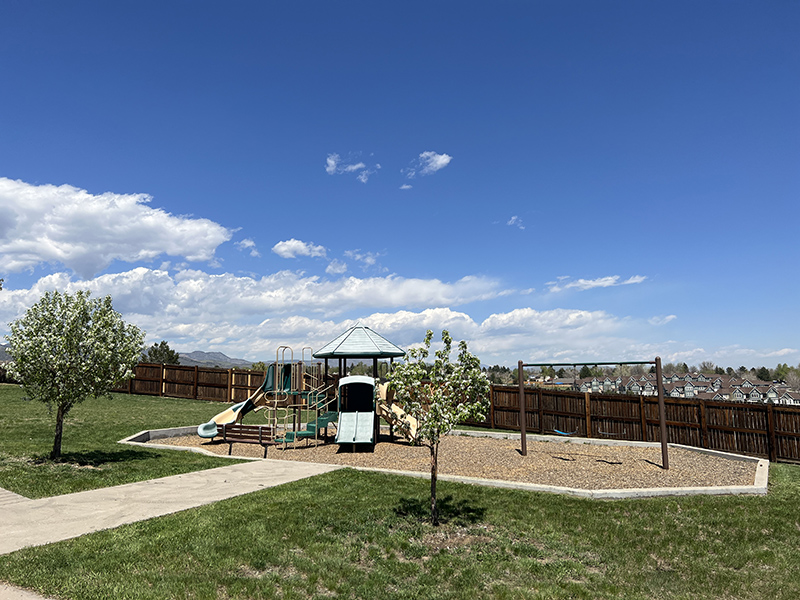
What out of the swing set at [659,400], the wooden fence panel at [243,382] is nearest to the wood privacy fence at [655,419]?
the swing set at [659,400]

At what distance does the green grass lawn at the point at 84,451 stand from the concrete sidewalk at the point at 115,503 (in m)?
0.67

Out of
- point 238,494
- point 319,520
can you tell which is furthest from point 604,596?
point 238,494

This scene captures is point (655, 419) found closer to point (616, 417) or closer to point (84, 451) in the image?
point (616, 417)

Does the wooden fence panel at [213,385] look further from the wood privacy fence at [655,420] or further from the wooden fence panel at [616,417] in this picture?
the wooden fence panel at [616,417]

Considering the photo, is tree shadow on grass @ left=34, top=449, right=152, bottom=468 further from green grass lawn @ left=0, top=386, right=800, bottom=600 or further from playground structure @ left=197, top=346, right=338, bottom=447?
playground structure @ left=197, top=346, right=338, bottom=447

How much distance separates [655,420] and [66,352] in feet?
57.8

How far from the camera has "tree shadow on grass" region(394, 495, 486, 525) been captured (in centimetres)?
796

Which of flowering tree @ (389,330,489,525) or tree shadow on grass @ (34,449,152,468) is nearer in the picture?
flowering tree @ (389,330,489,525)

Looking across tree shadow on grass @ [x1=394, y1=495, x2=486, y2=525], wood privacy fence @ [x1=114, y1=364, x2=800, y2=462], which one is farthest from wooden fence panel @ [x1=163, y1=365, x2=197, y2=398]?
tree shadow on grass @ [x1=394, y1=495, x2=486, y2=525]

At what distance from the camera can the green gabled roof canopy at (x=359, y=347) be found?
678 inches

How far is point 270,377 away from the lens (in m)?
16.8

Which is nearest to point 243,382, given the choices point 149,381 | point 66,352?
point 149,381

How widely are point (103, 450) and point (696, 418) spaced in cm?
1785

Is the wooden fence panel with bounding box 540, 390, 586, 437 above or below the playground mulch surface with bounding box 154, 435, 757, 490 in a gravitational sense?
above
